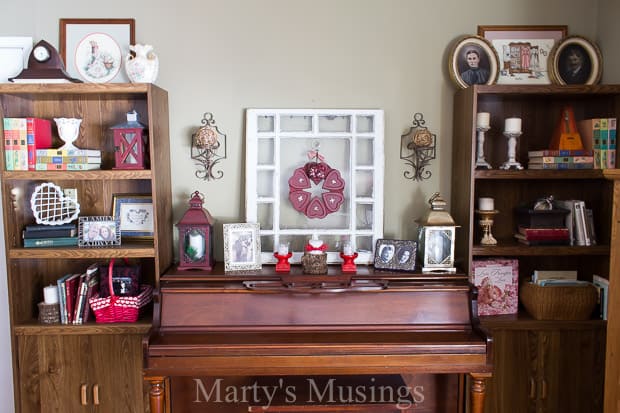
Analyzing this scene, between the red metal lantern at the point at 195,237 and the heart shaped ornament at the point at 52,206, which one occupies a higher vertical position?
the heart shaped ornament at the point at 52,206

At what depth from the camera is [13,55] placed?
2.35 m

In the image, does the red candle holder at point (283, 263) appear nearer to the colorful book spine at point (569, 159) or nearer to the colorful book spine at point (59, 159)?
the colorful book spine at point (59, 159)

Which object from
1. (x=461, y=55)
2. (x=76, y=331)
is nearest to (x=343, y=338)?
(x=76, y=331)

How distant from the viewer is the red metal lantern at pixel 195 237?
2.25 meters

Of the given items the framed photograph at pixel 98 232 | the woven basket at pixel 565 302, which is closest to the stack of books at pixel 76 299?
the framed photograph at pixel 98 232

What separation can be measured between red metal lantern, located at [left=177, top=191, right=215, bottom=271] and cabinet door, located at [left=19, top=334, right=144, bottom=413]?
0.45 metres

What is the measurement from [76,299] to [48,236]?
32 centimetres

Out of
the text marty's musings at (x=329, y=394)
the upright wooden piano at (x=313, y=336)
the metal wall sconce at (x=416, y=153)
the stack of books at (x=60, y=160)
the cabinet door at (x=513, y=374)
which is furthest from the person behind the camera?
the metal wall sconce at (x=416, y=153)

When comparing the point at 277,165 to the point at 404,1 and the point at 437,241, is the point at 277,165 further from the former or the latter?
the point at 404,1

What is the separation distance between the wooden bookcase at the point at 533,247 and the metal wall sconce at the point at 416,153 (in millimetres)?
127

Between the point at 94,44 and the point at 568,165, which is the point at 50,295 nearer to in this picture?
the point at 94,44

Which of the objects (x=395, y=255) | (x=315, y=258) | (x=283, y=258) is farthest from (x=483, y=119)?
(x=283, y=258)

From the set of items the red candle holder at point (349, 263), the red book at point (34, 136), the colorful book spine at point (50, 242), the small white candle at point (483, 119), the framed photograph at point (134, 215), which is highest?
the small white candle at point (483, 119)

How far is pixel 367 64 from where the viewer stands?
242cm
